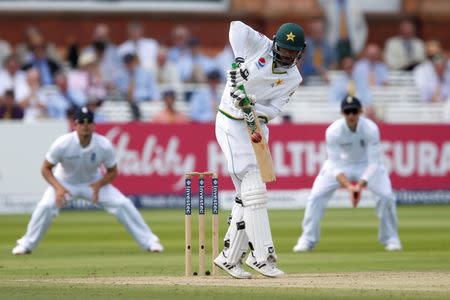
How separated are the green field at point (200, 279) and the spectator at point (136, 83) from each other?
9.55 feet

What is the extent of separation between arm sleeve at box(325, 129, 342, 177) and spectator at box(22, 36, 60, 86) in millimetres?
8625

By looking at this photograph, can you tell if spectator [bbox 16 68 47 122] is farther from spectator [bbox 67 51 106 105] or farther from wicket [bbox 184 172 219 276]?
wicket [bbox 184 172 219 276]

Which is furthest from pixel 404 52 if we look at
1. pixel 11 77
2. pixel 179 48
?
pixel 11 77

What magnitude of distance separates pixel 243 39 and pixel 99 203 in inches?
160

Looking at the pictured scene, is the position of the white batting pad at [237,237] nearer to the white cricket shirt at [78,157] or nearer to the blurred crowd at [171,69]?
the white cricket shirt at [78,157]

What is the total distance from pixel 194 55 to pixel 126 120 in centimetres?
216

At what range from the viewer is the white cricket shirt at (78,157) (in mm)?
13688

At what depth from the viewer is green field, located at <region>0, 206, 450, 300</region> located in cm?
963

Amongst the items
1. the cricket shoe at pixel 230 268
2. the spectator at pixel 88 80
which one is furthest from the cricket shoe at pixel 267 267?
the spectator at pixel 88 80

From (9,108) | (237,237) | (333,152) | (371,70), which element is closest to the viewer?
(237,237)

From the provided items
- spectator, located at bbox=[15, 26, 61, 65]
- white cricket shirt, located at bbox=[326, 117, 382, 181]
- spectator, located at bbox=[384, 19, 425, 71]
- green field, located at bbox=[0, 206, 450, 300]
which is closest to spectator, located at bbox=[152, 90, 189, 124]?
green field, located at bbox=[0, 206, 450, 300]

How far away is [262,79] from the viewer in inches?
415

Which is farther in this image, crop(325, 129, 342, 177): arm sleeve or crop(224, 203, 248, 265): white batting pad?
crop(325, 129, 342, 177): arm sleeve

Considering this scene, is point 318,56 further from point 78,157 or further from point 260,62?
point 260,62
